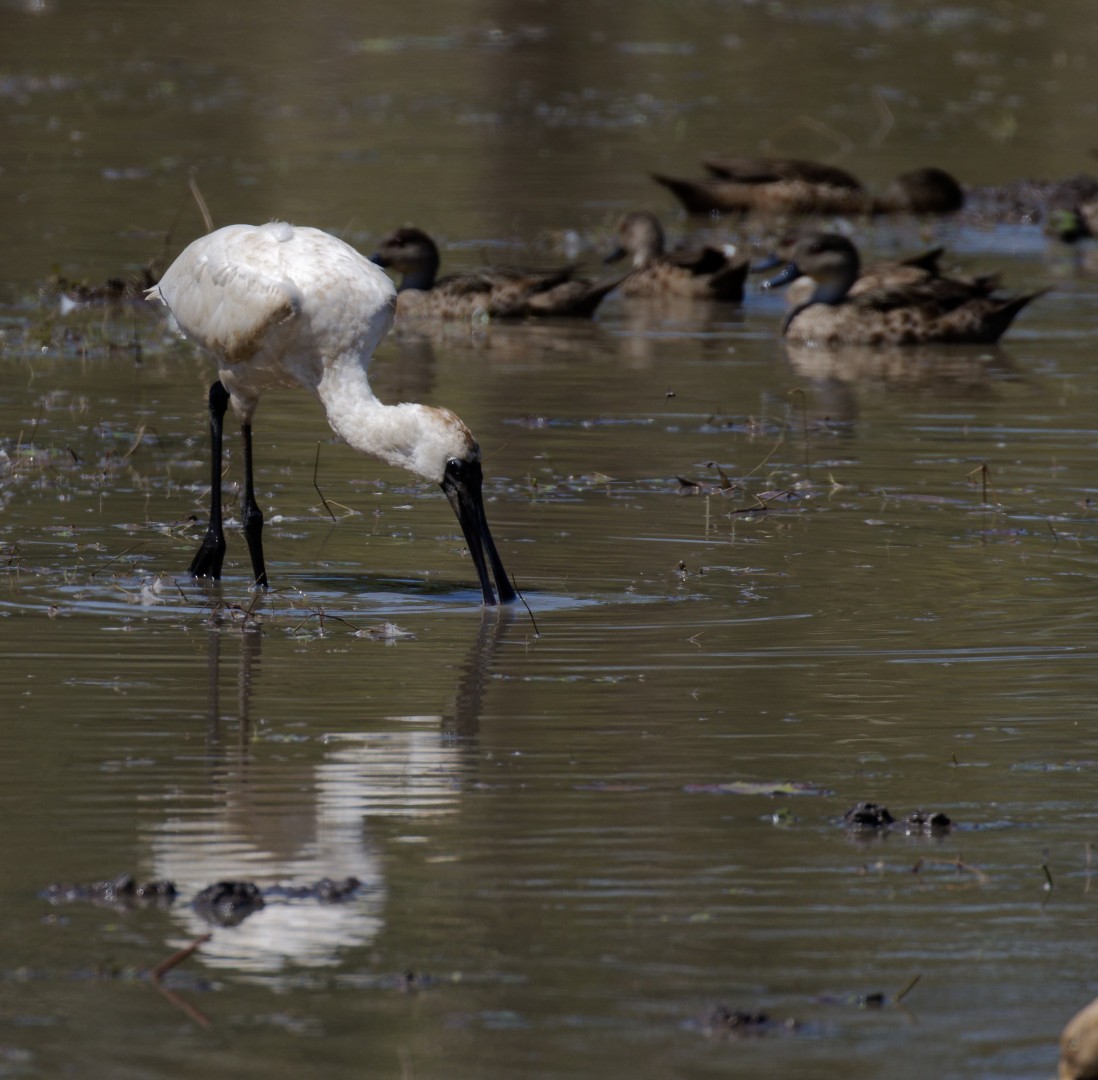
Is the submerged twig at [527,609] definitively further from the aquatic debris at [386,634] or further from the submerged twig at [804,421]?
the submerged twig at [804,421]

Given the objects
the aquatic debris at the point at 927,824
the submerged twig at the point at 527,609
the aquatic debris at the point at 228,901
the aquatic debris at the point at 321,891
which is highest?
the aquatic debris at the point at 228,901

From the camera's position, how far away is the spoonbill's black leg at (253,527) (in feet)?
30.8

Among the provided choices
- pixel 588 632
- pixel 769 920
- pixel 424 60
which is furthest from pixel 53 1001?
pixel 424 60

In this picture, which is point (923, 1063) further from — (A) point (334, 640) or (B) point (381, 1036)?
(A) point (334, 640)

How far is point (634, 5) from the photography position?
4231 centimetres

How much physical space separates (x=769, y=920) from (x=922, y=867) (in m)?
0.56

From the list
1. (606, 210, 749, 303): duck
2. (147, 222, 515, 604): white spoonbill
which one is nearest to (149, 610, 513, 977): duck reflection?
(147, 222, 515, 604): white spoonbill

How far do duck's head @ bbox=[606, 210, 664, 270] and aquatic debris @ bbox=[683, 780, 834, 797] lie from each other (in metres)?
13.4

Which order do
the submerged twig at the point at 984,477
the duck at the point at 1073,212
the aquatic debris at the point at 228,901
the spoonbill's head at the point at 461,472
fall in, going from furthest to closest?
the duck at the point at 1073,212 → the submerged twig at the point at 984,477 → the spoonbill's head at the point at 461,472 → the aquatic debris at the point at 228,901

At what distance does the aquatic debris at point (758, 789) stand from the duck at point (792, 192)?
1668 centimetres

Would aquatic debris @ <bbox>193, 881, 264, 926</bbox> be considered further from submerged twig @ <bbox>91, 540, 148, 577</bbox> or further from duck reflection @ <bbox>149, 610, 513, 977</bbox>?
submerged twig @ <bbox>91, 540, 148, 577</bbox>

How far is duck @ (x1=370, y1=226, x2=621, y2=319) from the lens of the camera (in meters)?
17.4

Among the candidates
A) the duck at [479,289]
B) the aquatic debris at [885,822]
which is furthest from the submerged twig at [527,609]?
the duck at [479,289]

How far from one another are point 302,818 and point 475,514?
301 cm
